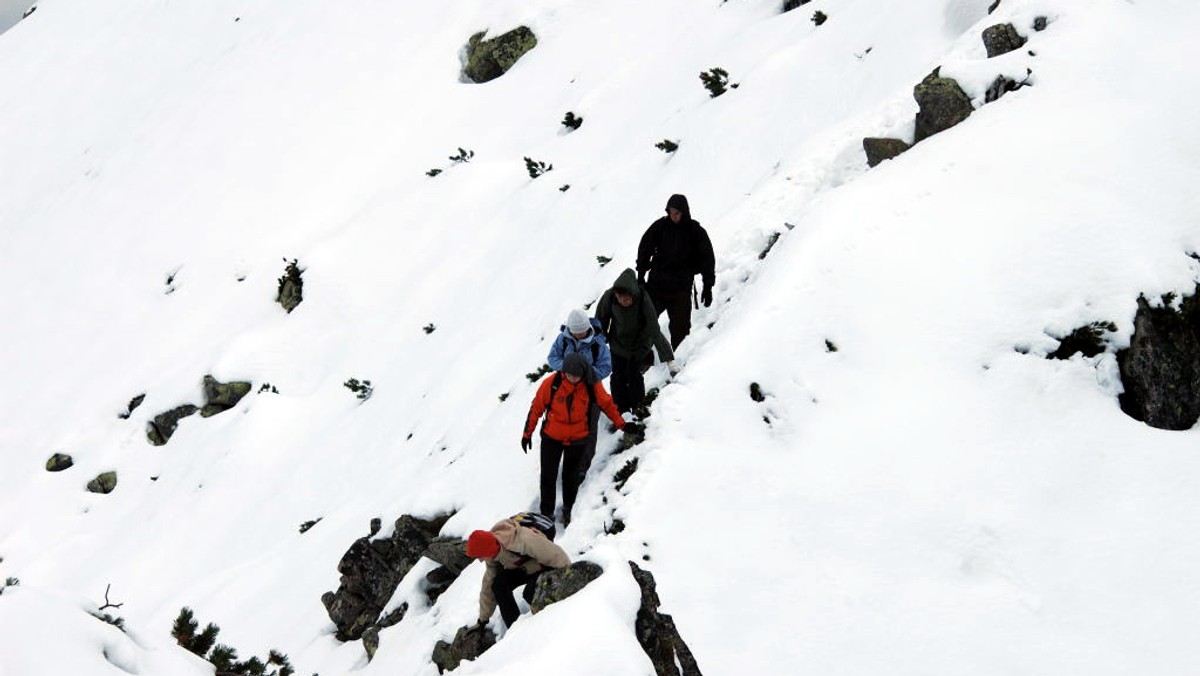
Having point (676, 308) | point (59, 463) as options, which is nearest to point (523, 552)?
point (676, 308)

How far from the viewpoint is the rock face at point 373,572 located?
1016 cm

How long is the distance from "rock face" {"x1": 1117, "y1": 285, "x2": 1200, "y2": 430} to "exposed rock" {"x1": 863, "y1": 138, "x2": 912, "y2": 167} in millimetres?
4244

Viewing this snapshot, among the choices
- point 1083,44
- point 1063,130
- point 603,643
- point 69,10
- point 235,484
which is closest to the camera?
point 603,643

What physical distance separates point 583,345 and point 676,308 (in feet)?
6.60

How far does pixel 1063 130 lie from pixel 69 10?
61.2 meters

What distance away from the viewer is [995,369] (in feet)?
25.0

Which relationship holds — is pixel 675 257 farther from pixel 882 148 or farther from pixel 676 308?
pixel 882 148

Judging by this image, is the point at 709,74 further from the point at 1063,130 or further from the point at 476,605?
the point at 476,605

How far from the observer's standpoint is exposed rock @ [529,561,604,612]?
5.85 meters

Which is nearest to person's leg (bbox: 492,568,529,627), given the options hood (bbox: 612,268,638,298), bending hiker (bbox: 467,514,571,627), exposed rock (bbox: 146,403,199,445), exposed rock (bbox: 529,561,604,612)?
bending hiker (bbox: 467,514,571,627)

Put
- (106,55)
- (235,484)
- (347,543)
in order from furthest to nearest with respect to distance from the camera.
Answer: (106,55)
(235,484)
(347,543)

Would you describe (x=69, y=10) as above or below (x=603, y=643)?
above

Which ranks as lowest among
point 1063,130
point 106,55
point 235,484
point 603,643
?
point 235,484

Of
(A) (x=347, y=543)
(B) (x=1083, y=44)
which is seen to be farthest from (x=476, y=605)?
(B) (x=1083, y=44)
